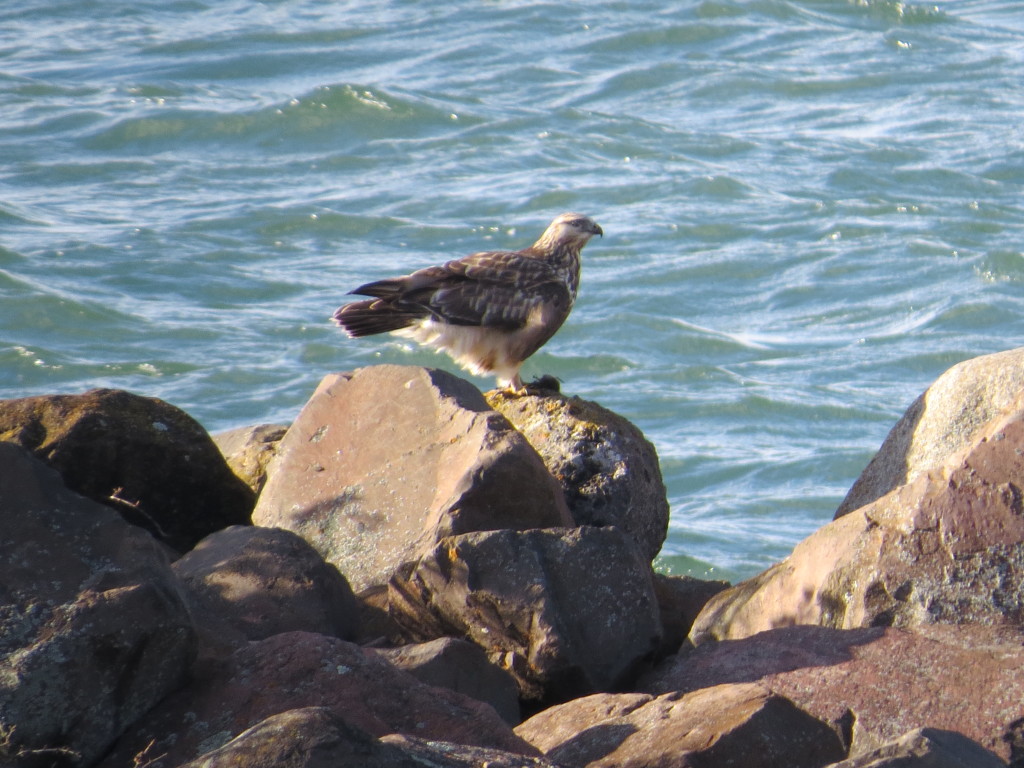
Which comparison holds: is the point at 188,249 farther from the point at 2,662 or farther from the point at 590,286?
the point at 2,662

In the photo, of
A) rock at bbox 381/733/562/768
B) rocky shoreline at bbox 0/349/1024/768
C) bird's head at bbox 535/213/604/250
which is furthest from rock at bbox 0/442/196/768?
bird's head at bbox 535/213/604/250

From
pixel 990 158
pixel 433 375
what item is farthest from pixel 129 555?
pixel 990 158

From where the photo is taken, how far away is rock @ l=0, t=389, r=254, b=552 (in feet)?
17.5

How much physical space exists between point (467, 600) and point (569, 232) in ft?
11.5

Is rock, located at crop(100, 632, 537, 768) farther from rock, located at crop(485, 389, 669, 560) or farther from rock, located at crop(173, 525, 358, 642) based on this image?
rock, located at crop(485, 389, 669, 560)

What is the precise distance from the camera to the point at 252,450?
6.49 meters

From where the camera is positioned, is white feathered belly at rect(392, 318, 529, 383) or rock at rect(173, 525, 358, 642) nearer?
rock at rect(173, 525, 358, 642)

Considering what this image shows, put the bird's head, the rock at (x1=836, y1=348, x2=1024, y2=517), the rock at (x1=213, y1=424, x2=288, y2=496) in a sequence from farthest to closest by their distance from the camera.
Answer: the bird's head → the rock at (x1=213, y1=424, x2=288, y2=496) → the rock at (x1=836, y1=348, x2=1024, y2=517)

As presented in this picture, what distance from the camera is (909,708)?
412cm

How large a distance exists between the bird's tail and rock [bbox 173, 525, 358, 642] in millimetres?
2165

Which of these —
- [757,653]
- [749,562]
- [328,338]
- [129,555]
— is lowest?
[749,562]

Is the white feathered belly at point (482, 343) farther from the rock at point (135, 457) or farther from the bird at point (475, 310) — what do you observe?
the rock at point (135, 457)

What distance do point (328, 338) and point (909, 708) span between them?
33.5ft

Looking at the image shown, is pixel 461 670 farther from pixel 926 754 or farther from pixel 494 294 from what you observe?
pixel 494 294
